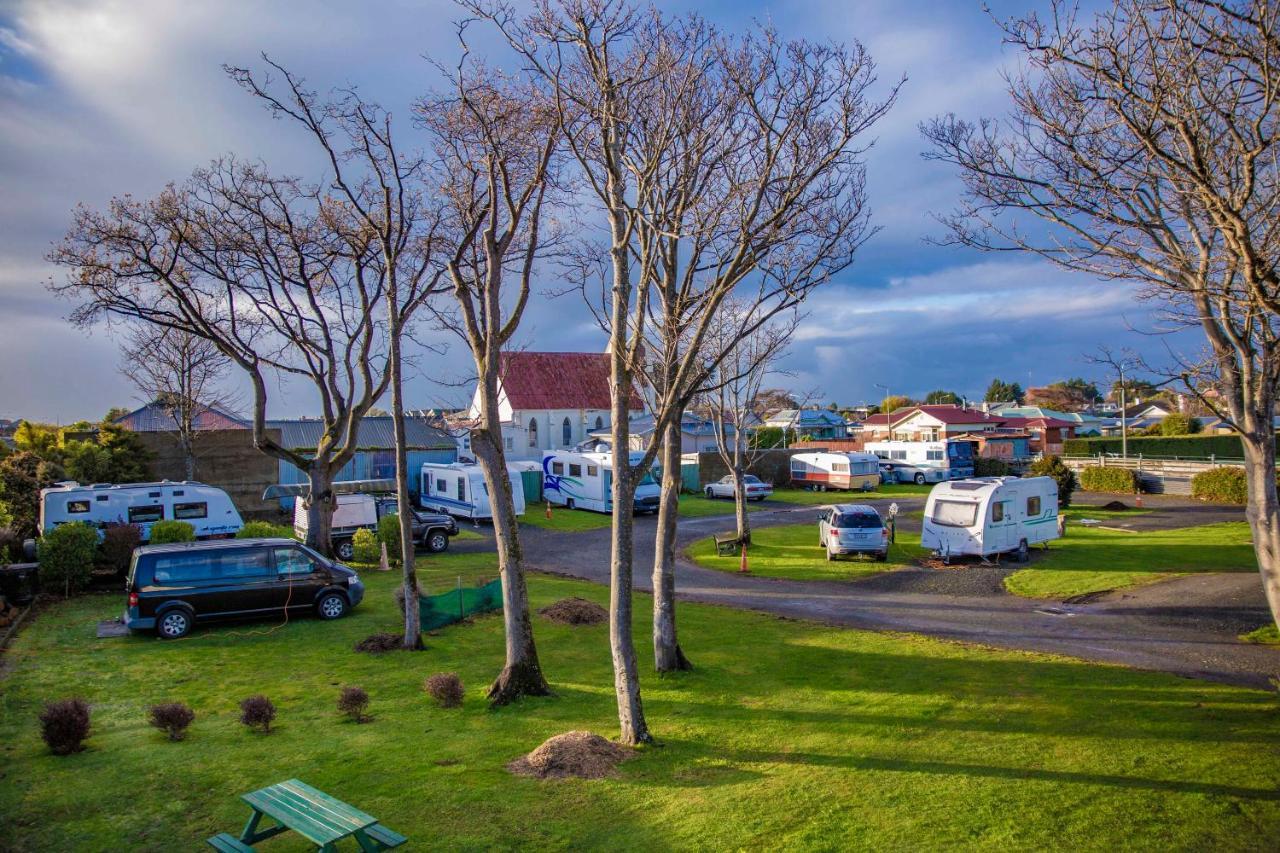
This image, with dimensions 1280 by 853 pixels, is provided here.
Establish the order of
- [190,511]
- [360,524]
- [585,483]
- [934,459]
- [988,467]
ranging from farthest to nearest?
[988,467] < [934,459] < [585,483] < [360,524] < [190,511]

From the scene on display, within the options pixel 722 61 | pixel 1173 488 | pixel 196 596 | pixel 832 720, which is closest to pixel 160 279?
pixel 196 596

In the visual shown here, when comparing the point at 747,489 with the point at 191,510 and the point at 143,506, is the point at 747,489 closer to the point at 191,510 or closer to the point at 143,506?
the point at 191,510

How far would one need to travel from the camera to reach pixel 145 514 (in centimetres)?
2350

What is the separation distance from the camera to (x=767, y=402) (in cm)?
4109

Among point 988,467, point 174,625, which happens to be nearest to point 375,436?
point 174,625

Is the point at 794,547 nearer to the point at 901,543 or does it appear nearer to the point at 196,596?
the point at 901,543

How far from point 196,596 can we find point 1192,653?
1798cm

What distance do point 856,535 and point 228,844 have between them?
2050 cm

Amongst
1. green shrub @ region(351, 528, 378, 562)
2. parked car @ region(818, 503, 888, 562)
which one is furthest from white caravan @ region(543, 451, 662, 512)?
green shrub @ region(351, 528, 378, 562)

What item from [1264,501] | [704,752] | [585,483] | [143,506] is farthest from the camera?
[585,483]

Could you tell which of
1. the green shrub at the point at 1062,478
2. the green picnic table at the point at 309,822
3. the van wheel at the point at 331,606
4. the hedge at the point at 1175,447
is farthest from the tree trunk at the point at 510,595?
the hedge at the point at 1175,447

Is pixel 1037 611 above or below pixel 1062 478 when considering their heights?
below

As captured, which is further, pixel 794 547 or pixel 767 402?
pixel 767 402

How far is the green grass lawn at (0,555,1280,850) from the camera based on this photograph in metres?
6.86
